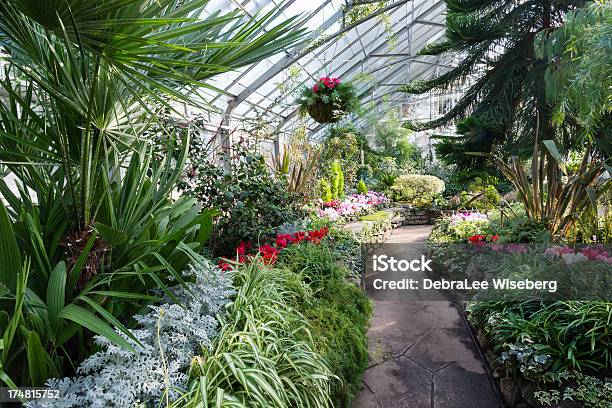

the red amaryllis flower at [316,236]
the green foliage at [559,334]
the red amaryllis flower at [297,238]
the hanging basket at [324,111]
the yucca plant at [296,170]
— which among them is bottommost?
the green foliage at [559,334]

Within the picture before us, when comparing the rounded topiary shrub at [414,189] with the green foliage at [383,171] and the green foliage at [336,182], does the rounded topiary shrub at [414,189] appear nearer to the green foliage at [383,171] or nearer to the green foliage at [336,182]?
the green foliage at [383,171]

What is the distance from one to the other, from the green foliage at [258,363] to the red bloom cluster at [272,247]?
343 millimetres

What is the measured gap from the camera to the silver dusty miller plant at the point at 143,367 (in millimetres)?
1101

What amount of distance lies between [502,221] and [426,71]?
13910 millimetres

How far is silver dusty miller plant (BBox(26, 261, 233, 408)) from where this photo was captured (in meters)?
1.10

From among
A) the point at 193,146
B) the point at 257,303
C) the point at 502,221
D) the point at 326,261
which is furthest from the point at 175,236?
the point at 502,221

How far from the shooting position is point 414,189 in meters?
9.08

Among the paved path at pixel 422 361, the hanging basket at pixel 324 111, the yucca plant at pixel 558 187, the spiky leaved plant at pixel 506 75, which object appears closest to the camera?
the paved path at pixel 422 361

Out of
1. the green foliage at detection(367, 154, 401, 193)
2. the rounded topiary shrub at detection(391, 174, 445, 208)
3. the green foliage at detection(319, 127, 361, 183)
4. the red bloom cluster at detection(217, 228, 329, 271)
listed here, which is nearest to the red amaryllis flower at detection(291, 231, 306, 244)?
the red bloom cluster at detection(217, 228, 329, 271)

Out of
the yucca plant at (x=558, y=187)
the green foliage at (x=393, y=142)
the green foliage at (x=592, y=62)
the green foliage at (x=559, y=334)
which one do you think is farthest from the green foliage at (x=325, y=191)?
the green foliage at (x=393, y=142)

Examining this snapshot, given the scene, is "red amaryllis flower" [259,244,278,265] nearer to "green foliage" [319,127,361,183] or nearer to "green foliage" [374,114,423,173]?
"green foliage" [319,127,361,183]

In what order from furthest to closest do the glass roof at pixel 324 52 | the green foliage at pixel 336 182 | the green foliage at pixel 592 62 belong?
the green foliage at pixel 336 182
the glass roof at pixel 324 52
the green foliage at pixel 592 62

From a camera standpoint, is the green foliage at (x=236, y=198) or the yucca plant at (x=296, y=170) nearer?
the green foliage at (x=236, y=198)

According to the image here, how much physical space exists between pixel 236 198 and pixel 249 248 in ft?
1.30
